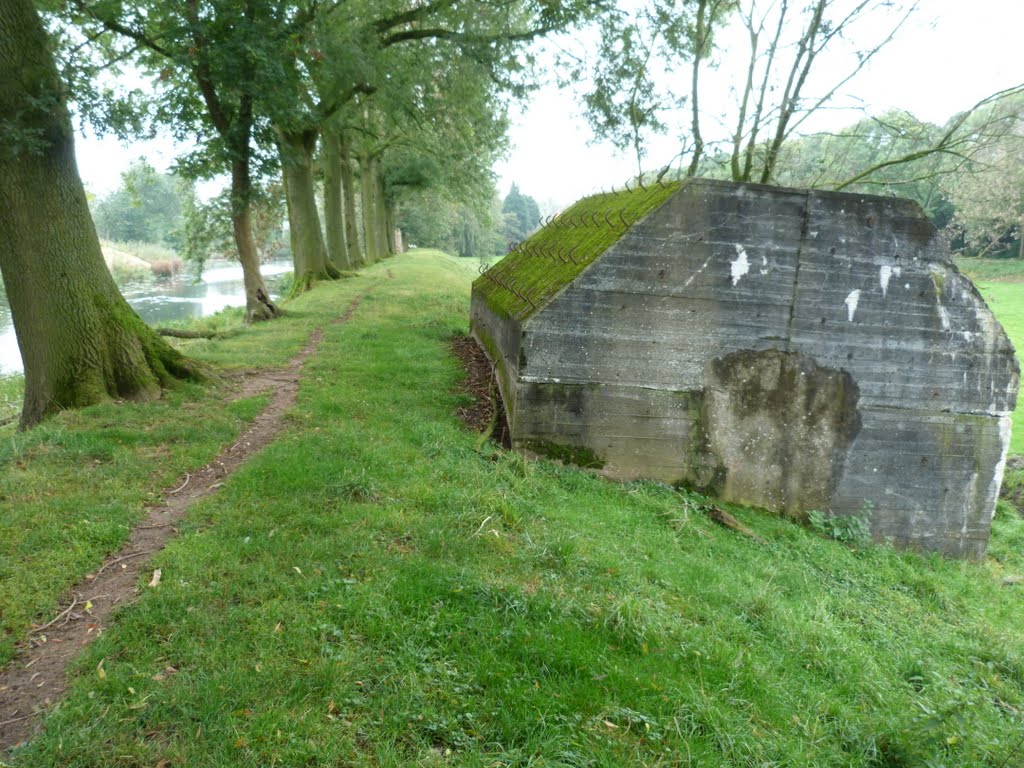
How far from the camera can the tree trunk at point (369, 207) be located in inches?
1280

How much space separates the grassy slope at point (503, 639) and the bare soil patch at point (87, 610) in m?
0.15

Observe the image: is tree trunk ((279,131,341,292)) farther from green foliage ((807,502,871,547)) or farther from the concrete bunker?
green foliage ((807,502,871,547))

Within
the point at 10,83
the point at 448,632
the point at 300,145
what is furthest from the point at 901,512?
the point at 300,145

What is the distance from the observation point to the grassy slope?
3.12m

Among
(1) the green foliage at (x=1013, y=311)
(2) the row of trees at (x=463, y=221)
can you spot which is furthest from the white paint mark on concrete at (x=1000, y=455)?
(2) the row of trees at (x=463, y=221)

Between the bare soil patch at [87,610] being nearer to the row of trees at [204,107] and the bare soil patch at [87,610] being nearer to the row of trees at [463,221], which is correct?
the row of trees at [204,107]

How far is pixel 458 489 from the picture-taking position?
19.5ft

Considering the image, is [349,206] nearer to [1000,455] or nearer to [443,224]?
[1000,455]

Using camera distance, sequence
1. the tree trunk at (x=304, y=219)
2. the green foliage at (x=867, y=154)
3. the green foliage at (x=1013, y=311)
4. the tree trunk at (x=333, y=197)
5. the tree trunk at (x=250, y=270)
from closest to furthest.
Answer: the green foliage at (x=867, y=154), the green foliage at (x=1013, y=311), the tree trunk at (x=250, y=270), the tree trunk at (x=304, y=219), the tree trunk at (x=333, y=197)

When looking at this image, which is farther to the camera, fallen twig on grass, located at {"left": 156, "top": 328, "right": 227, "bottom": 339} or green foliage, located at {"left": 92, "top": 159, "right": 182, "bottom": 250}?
green foliage, located at {"left": 92, "top": 159, "right": 182, "bottom": 250}

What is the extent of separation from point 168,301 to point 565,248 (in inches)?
1254

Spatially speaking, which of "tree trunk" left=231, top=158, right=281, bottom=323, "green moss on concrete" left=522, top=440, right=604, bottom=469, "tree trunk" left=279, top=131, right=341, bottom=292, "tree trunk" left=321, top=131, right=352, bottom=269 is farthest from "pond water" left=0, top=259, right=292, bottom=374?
"green moss on concrete" left=522, top=440, right=604, bottom=469

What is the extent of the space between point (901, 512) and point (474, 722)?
7.10 m

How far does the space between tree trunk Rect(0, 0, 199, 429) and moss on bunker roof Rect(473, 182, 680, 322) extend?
5030 mm
